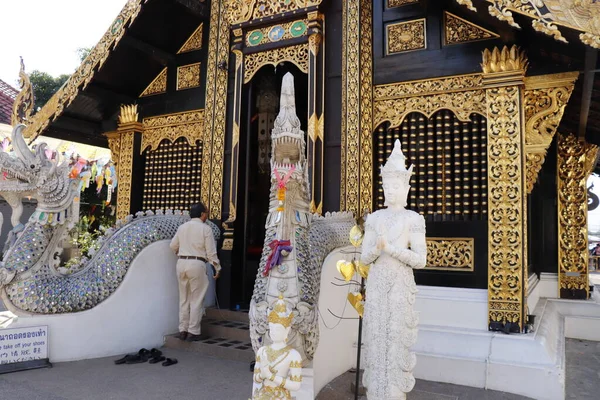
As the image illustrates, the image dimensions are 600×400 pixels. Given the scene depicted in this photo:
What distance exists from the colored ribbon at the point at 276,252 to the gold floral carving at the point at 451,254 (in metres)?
2.29

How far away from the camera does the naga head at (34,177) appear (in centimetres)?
438

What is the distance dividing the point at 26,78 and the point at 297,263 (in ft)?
16.0

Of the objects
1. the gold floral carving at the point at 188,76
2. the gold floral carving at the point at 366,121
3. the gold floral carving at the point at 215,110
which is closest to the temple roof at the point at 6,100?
the gold floral carving at the point at 188,76

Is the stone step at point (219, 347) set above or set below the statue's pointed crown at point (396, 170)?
below

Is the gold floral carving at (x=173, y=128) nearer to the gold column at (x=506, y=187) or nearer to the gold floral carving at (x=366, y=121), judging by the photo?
the gold floral carving at (x=366, y=121)

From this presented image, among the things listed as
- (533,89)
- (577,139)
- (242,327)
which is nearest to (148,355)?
(242,327)

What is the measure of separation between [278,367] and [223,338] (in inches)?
107

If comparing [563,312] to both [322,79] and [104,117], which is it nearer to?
[322,79]

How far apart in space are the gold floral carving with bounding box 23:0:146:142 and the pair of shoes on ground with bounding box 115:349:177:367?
147 inches

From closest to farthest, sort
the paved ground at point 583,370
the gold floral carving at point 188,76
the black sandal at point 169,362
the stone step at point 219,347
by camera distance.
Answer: the paved ground at point 583,370, the black sandal at point 169,362, the stone step at point 219,347, the gold floral carving at point 188,76

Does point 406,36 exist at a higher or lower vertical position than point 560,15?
higher

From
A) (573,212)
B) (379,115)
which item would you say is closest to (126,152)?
(379,115)

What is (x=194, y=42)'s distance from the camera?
269 inches

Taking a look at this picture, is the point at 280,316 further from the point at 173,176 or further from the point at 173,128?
the point at 173,128
